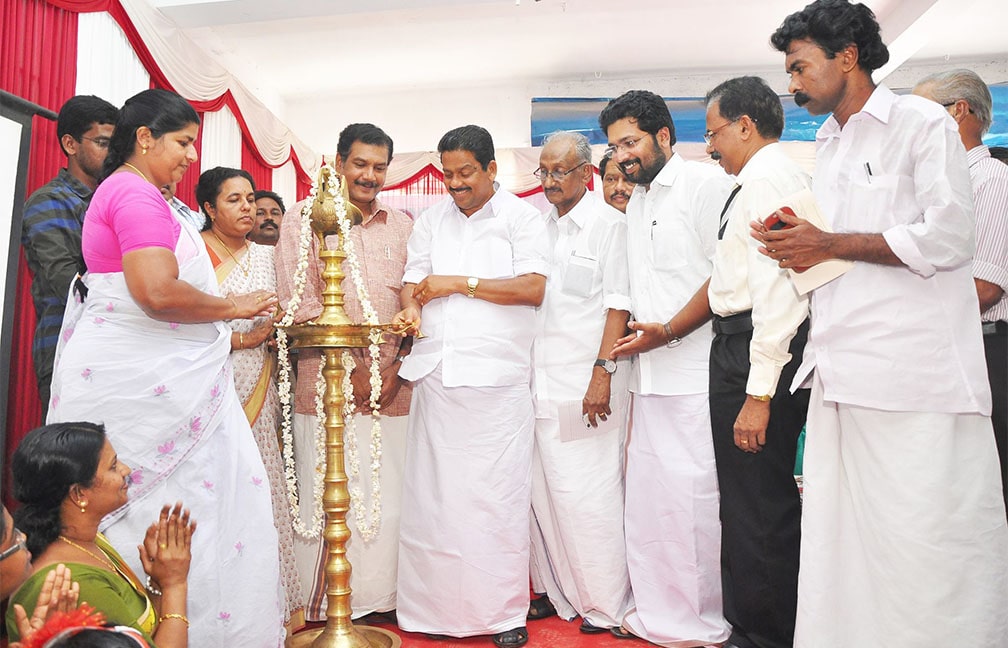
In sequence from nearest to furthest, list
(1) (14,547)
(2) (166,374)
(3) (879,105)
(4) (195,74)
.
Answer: (1) (14,547), (3) (879,105), (2) (166,374), (4) (195,74)

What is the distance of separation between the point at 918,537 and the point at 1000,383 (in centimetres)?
118

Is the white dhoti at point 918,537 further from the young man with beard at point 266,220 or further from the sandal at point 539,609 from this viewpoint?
the young man with beard at point 266,220

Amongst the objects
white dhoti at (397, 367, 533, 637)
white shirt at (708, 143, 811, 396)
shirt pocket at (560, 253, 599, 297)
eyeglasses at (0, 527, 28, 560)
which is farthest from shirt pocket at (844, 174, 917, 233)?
eyeglasses at (0, 527, 28, 560)

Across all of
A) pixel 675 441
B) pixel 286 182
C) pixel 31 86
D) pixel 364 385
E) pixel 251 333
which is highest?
pixel 286 182

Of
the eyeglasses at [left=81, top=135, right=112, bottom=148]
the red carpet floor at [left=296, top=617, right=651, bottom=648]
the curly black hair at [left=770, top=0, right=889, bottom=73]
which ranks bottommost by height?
the red carpet floor at [left=296, top=617, right=651, bottom=648]

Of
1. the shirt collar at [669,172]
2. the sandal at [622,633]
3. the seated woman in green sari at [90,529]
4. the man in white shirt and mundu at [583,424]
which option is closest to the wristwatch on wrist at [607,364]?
the man in white shirt and mundu at [583,424]

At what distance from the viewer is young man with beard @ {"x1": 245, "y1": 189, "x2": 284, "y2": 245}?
4598 millimetres

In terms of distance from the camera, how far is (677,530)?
3.01 meters

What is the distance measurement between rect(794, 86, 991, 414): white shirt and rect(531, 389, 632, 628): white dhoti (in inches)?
49.2

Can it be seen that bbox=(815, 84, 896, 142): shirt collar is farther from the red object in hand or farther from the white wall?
the white wall

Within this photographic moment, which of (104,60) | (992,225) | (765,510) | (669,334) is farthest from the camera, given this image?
(104,60)

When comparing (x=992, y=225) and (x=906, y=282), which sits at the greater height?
(x=992, y=225)

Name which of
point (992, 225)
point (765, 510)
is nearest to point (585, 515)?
point (765, 510)

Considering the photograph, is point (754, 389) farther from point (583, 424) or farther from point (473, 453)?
point (473, 453)
